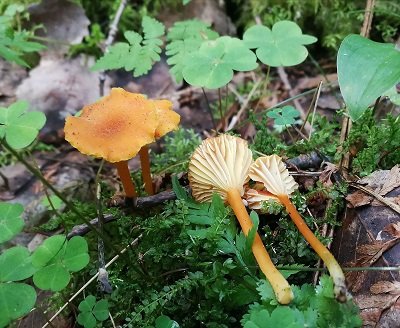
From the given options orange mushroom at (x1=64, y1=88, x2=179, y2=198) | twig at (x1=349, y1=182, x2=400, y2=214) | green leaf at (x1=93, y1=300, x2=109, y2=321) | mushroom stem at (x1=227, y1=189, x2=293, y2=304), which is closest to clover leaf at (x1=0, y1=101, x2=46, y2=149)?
orange mushroom at (x1=64, y1=88, x2=179, y2=198)

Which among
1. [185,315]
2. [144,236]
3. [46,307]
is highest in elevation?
[144,236]

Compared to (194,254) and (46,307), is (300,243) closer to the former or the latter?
(194,254)

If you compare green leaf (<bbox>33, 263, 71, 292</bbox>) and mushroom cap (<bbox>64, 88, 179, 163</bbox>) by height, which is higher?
mushroom cap (<bbox>64, 88, 179, 163</bbox>)

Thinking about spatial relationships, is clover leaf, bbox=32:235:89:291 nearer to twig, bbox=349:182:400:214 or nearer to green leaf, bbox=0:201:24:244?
green leaf, bbox=0:201:24:244

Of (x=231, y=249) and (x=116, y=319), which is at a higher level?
(x=231, y=249)

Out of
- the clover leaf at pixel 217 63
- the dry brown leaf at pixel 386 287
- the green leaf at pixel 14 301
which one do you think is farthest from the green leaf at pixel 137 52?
the dry brown leaf at pixel 386 287

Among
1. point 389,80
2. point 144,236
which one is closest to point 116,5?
point 144,236
